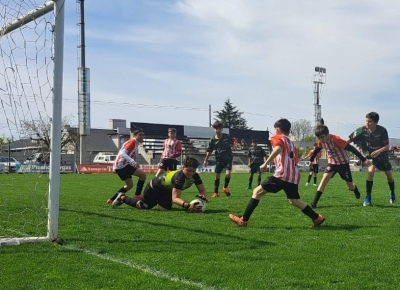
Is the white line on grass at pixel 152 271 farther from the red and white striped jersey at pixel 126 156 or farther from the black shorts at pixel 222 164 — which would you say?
the black shorts at pixel 222 164

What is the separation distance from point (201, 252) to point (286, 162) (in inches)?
90.1

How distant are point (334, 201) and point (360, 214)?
8.81 feet

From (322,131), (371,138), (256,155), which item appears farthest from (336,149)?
(256,155)

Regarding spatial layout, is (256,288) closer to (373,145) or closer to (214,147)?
(373,145)

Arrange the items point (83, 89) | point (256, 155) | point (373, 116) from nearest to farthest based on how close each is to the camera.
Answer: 1. point (373, 116)
2. point (256, 155)
3. point (83, 89)

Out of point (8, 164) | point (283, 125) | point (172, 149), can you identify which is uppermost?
point (283, 125)

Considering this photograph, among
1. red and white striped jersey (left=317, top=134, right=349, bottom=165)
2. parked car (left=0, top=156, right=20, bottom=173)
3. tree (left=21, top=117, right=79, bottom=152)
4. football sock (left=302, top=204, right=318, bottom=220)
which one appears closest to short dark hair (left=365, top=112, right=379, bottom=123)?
red and white striped jersey (left=317, top=134, right=349, bottom=165)

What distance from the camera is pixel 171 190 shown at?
30.2 ft

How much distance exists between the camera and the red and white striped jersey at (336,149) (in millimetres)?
9836

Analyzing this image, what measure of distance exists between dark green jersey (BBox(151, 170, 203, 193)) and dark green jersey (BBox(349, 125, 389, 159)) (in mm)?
3650

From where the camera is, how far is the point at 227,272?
4465mm

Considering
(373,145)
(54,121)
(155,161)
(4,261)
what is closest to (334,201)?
(373,145)

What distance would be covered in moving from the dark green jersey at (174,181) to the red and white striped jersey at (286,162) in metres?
2.20

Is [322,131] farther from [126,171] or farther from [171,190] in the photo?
[126,171]
